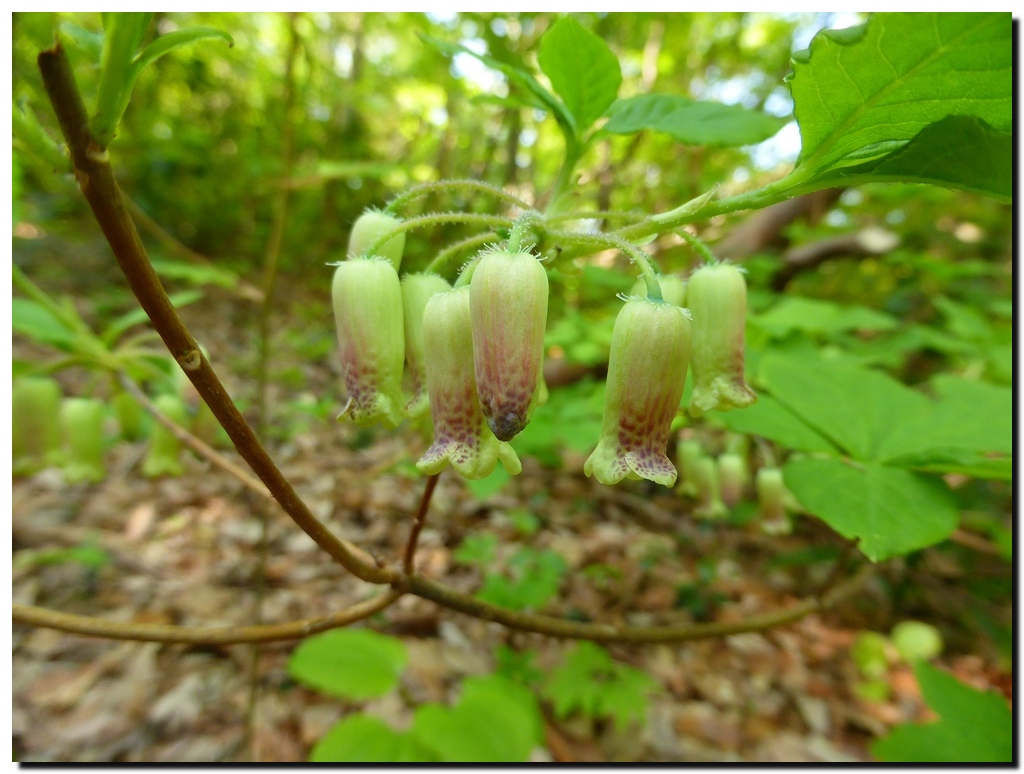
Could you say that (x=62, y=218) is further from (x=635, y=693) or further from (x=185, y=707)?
(x=635, y=693)

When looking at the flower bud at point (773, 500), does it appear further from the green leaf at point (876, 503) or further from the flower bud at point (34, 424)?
the flower bud at point (34, 424)

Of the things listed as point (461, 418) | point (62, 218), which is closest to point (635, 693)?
point (461, 418)

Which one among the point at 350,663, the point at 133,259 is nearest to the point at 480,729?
the point at 350,663

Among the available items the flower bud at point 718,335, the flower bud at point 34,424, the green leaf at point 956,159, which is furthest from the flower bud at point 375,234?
the flower bud at point 34,424

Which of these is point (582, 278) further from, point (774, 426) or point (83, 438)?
point (83, 438)

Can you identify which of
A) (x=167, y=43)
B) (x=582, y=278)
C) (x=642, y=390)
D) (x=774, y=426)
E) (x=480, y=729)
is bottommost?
(x=480, y=729)

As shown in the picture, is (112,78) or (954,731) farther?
(954,731)
